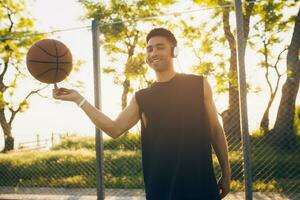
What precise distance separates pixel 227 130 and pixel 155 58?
10.1 m

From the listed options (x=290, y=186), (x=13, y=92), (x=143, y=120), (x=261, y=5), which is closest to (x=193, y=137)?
(x=143, y=120)

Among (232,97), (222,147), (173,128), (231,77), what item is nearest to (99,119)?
(173,128)

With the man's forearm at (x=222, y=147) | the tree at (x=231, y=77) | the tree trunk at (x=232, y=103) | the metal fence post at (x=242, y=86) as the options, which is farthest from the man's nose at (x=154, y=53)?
the tree trunk at (x=232, y=103)

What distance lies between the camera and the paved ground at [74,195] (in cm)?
582

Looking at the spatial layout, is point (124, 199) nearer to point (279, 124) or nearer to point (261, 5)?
point (279, 124)

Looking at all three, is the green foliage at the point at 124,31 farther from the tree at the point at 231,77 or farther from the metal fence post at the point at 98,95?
the metal fence post at the point at 98,95

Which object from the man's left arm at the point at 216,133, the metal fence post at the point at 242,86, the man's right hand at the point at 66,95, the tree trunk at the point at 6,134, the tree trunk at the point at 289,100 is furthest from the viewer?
the tree trunk at the point at 6,134

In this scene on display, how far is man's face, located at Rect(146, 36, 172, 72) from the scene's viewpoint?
2.28m

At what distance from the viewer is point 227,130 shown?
1189cm

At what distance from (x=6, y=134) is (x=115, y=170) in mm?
11214

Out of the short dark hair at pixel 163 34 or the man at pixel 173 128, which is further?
the short dark hair at pixel 163 34

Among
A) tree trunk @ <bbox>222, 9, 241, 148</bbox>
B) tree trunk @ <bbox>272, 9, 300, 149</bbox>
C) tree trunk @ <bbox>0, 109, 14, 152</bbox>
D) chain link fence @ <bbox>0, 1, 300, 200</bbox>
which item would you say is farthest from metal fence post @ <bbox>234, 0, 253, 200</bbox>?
tree trunk @ <bbox>0, 109, 14, 152</bbox>

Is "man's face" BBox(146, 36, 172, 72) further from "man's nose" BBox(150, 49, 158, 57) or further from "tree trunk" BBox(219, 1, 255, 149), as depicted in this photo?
"tree trunk" BBox(219, 1, 255, 149)

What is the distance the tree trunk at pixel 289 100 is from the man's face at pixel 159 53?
10.2 meters
